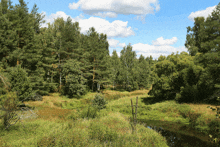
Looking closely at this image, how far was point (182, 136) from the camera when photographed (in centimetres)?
1456

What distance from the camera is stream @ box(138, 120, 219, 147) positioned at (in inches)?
501

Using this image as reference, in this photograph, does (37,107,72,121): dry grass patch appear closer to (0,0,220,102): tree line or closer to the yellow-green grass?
the yellow-green grass

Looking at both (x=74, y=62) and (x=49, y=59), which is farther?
(x=74, y=62)

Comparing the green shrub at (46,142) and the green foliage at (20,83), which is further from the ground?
the green foliage at (20,83)

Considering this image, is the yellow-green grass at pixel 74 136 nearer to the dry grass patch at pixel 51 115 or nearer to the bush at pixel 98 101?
the dry grass patch at pixel 51 115

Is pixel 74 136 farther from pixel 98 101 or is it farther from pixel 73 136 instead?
pixel 98 101

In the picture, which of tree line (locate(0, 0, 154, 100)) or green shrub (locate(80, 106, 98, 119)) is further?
tree line (locate(0, 0, 154, 100))

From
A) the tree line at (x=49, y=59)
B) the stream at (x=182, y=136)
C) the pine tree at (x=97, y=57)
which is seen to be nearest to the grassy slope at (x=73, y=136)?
the stream at (x=182, y=136)

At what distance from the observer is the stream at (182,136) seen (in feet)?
41.7

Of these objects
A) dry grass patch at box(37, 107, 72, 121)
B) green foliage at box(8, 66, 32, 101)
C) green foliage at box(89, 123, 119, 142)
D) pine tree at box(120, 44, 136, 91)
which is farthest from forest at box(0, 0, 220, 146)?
pine tree at box(120, 44, 136, 91)

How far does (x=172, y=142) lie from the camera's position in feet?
42.9

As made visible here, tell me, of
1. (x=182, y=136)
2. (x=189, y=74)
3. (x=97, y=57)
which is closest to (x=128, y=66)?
(x=97, y=57)

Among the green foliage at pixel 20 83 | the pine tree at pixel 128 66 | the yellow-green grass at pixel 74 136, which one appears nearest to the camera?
the yellow-green grass at pixel 74 136

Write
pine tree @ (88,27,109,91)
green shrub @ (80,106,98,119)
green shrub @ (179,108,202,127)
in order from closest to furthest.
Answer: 1. green shrub @ (80,106,98,119)
2. green shrub @ (179,108,202,127)
3. pine tree @ (88,27,109,91)
